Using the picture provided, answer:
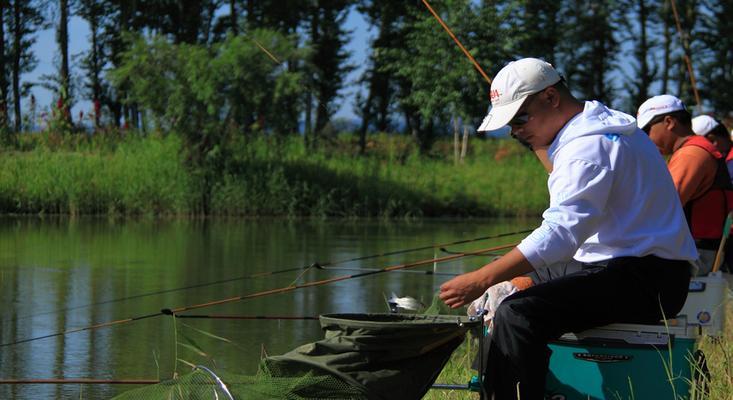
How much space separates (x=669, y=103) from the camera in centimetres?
489

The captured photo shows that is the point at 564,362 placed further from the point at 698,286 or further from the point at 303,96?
the point at 303,96

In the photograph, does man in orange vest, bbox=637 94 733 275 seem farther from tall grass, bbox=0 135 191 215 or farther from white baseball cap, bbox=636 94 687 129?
tall grass, bbox=0 135 191 215

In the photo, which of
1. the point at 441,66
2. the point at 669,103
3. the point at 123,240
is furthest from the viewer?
the point at 441,66

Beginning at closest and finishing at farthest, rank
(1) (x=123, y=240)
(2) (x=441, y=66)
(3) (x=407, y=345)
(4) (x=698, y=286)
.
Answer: (3) (x=407, y=345), (4) (x=698, y=286), (1) (x=123, y=240), (2) (x=441, y=66)

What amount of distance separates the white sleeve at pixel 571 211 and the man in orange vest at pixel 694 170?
69.9 inches

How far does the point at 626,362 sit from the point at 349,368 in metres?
0.78

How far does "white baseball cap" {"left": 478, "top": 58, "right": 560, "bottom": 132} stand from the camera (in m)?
3.23

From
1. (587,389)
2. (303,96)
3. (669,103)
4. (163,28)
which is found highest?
(163,28)

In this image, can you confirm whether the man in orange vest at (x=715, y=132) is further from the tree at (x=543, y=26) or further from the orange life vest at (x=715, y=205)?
the tree at (x=543, y=26)

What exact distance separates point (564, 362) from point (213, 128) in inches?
585

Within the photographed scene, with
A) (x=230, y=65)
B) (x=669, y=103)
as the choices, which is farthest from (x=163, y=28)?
(x=669, y=103)

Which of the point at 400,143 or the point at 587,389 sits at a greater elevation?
the point at 400,143

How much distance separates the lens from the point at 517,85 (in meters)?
3.23

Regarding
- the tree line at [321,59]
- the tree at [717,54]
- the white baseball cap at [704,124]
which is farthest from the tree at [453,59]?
the white baseball cap at [704,124]
